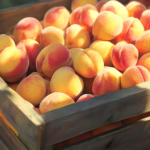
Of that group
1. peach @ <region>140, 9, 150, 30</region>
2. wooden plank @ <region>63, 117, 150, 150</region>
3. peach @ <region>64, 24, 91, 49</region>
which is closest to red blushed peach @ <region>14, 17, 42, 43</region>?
peach @ <region>64, 24, 91, 49</region>

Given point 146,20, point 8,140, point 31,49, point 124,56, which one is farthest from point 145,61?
point 8,140

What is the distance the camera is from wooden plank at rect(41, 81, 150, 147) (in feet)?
2.09

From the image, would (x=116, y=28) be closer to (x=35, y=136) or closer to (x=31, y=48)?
(x=31, y=48)

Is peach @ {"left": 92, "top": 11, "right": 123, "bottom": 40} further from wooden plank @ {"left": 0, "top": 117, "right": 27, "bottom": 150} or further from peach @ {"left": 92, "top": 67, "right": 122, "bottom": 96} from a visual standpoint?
wooden plank @ {"left": 0, "top": 117, "right": 27, "bottom": 150}

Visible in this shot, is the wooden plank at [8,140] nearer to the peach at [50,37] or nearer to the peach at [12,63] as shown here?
the peach at [12,63]

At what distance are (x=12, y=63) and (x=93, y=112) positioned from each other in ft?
1.54

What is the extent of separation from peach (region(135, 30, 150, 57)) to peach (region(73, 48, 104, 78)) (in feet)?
0.79

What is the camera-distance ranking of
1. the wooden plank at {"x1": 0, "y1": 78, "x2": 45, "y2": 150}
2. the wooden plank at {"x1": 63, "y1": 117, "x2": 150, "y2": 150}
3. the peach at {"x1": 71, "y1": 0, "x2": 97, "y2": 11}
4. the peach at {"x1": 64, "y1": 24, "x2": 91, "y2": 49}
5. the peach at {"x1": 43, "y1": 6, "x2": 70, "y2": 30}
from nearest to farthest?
the wooden plank at {"x1": 0, "y1": 78, "x2": 45, "y2": 150} < the wooden plank at {"x1": 63, "y1": 117, "x2": 150, "y2": 150} < the peach at {"x1": 64, "y1": 24, "x2": 91, "y2": 49} < the peach at {"x1": 43, "y1": 6, "x2": 70, "y2": 30} < the peach at {"x1": 71, "y1": 0, "x2": 97, "y2": 11}

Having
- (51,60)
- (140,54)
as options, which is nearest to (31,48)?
(51,60)

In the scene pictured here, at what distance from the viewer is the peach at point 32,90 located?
2.97 feet

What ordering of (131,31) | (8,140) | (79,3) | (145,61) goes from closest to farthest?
(8,140) < (145,61) < (131,31) < (79,3)

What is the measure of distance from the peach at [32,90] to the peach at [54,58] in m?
0.08

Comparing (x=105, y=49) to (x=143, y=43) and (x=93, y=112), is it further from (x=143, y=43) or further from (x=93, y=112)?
(x=93, y=112)

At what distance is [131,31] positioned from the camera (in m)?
1.11
